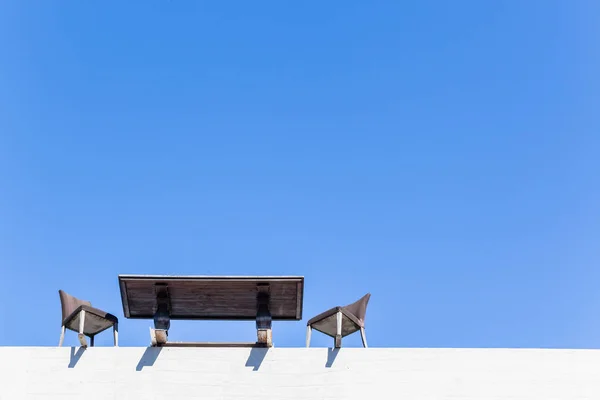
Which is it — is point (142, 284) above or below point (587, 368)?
above

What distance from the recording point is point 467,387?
333 inches

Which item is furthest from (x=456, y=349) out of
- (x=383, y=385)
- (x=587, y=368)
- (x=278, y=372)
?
(x=278, y=372)

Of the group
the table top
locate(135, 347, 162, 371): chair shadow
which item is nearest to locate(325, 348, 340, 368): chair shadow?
the table top

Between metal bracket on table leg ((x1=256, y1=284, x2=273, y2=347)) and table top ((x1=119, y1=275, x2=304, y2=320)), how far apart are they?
0.07m

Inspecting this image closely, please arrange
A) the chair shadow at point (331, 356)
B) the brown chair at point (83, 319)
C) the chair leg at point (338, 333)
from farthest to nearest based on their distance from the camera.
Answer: the brown chair at point (83, 319)
the chair leg at point (338, 333)
the chair shadow at point (331, 356)

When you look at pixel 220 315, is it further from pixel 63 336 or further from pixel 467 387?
pixel 467 387

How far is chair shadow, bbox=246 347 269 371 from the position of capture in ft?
28.4

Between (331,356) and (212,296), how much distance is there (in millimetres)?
1856

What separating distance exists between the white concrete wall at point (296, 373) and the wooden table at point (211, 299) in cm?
44

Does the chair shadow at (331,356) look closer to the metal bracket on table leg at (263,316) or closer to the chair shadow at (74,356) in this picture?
the metal bracket on table leg at (263,316)

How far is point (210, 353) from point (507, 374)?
3.60 meters

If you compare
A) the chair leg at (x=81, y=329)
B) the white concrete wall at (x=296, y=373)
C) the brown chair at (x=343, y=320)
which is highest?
the brown chair at (x=343, y=320)

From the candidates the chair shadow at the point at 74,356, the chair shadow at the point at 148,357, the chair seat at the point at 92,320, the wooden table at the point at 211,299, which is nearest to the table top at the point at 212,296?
the wooden table at the point at 211,299

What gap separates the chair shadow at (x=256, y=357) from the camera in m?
8.65
